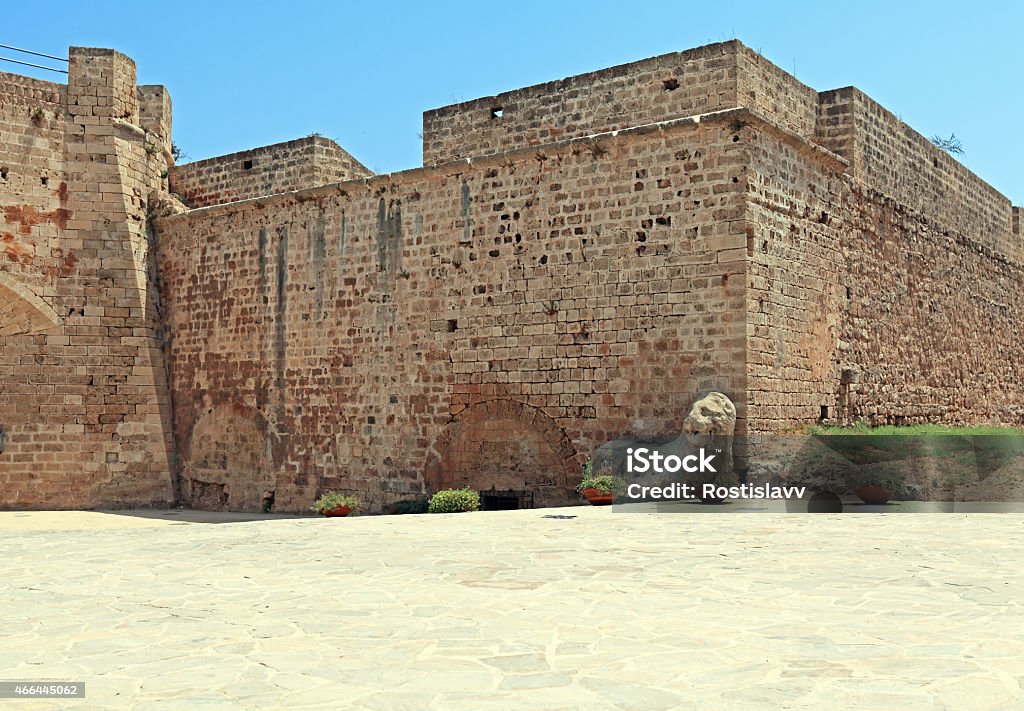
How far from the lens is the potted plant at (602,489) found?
1055cm

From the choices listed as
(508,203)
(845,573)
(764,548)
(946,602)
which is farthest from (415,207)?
(946,602)

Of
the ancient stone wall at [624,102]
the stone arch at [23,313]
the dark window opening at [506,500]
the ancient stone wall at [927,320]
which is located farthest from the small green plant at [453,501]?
the stone arch at [23,313]

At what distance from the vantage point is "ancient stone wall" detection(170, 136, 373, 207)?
17.1 m

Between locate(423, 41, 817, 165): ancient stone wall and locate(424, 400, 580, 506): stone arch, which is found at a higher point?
locate(423, 41, 817, 165): ancient stone wall

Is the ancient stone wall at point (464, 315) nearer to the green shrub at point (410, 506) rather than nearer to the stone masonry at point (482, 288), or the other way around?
the stone masonry at point (482, 288)

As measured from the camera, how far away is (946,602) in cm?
500

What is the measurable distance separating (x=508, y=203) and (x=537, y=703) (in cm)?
984

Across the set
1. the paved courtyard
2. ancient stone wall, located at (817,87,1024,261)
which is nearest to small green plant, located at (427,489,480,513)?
the paved courtyard

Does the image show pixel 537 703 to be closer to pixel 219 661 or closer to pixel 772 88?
pixel 219 661

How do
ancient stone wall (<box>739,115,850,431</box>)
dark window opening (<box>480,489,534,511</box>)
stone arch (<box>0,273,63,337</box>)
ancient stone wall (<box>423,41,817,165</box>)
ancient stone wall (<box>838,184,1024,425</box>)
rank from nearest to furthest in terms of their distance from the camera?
ancient stone wall (<box>739,115,850,431</box>) → dark window opening (<box>480,489,534,511</box>) → ancient stone wall (<box>423,41,817,165</box>) → ancient stone wall (<box>838,184,1024,425</box>) → stone arch (<box>0,273,63,337</box>)

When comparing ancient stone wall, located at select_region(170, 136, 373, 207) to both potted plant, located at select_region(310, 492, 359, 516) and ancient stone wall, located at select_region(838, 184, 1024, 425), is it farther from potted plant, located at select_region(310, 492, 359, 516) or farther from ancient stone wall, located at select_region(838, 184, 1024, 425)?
ancient stone wall, located at select_region(838, 184, 1024, 425)

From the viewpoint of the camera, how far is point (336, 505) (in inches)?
527

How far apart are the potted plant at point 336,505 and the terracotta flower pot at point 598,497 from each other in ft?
13.8

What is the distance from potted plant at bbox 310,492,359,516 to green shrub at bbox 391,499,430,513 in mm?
603
